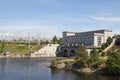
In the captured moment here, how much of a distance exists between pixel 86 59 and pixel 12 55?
9506 cm

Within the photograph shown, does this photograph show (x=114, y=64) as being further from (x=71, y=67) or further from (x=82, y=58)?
(x=71, y=67)

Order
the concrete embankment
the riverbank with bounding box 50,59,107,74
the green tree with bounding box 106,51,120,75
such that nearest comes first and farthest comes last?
the green tree with bounding box 106,51,120,75
the riverbank with bounding box 50,59,107,74
the concrete embankment

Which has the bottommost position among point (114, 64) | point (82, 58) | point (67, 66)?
point (67, 66)

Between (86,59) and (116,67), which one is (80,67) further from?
(116,67)

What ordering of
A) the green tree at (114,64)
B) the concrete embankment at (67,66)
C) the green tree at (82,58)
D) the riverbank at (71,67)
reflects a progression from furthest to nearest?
the concrete embankment at (67,66)
the green tree at (82,58)
the riverbank at (71,67)
the green tree at (114,64)

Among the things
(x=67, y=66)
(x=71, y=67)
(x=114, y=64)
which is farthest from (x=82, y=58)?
(x=114, y=64)

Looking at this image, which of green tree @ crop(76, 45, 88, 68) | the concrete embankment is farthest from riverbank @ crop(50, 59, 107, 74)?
green tree @ crop(76, 45, 88, 68)

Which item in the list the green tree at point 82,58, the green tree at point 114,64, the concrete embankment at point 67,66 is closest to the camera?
the green tree at point 114,64

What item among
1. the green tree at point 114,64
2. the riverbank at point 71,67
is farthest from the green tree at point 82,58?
the green tree at point 114,64

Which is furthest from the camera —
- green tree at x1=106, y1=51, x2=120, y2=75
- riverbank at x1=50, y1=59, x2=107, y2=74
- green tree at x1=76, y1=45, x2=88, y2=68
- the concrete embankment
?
the concrete embankment

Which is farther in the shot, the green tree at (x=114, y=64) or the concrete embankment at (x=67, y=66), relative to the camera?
the concrete embankment at (x=67, y=66)

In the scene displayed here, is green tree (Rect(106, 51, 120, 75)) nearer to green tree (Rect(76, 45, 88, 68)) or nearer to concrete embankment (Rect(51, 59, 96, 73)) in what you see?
green tree (Rect(76, 45, 88, 68))

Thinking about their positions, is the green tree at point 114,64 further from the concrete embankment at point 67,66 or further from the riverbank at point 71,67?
the concrete embankment at point 67,66

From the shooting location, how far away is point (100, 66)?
96.2 m
